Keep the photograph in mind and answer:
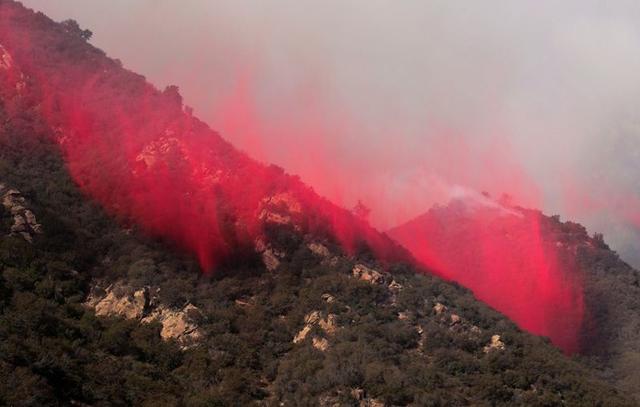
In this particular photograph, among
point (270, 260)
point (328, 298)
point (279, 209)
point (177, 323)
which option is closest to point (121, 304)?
point (177, 323)

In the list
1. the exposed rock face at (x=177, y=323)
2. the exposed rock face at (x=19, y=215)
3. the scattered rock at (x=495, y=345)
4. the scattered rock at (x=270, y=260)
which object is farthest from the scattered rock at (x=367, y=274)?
the exposed rock face at (x=19, y=215)

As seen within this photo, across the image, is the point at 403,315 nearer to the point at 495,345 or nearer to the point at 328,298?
the point at 328,298

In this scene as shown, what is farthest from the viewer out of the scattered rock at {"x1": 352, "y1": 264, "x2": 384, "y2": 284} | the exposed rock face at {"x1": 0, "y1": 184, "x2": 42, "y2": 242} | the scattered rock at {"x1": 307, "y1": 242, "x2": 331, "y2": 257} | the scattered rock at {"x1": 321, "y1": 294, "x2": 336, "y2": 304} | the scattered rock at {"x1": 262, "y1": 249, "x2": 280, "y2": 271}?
the scattered rock at {"x1": 307, "y1": 242, "x2": 331, "y2": 257}

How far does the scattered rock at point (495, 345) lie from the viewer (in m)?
58.9

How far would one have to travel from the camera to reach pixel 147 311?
2295 inches

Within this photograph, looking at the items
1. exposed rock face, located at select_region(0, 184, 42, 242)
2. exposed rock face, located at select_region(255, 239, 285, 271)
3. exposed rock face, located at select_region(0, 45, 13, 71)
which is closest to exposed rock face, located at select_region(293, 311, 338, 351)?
exposed rock face, located at select_region(255, 239, 285, 271)

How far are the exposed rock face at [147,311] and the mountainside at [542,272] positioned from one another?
43.8 m

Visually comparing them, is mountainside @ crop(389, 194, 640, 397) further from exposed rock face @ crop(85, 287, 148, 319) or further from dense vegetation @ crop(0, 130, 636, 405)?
exposed rock face @ crop(85, 287, 148, 319)

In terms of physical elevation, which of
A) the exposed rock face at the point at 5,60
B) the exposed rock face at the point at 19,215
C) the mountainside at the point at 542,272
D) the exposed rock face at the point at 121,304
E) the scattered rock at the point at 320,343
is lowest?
the exposed rock face at the point at 121,304

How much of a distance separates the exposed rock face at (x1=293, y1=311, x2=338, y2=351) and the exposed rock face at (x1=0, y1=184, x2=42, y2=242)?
2571 centimetres

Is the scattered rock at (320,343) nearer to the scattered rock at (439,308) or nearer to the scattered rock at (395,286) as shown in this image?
the scattered rock at (395,286)

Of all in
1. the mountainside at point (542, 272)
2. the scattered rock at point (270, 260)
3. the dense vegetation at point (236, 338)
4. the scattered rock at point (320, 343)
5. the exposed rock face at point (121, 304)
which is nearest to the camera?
the dense vegetation at point (236, 338)

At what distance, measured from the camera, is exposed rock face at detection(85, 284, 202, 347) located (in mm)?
56344

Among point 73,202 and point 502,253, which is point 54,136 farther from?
point 502,253
